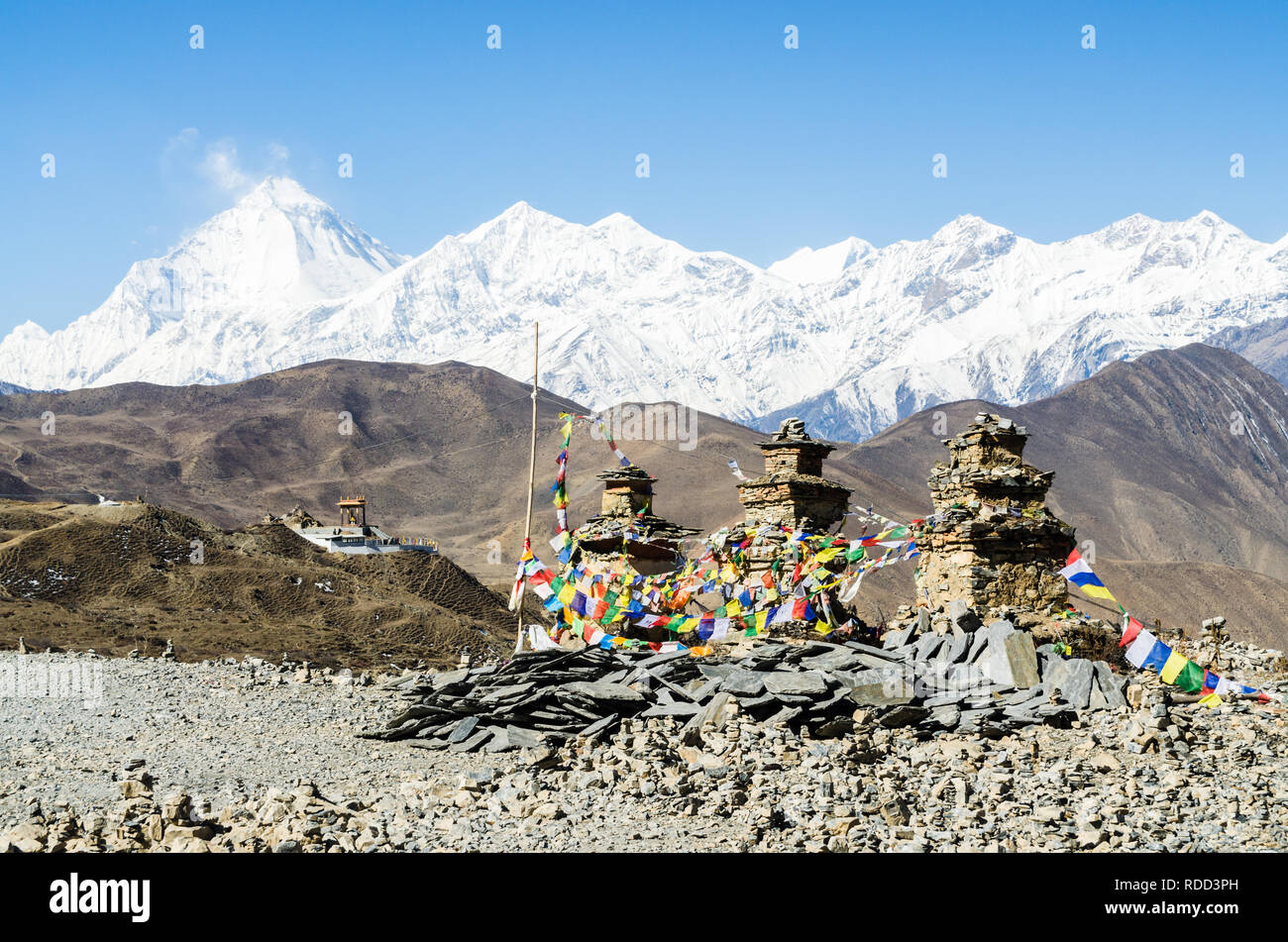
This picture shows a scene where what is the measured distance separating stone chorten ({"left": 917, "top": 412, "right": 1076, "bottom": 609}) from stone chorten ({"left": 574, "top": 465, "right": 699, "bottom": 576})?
5.20 meters

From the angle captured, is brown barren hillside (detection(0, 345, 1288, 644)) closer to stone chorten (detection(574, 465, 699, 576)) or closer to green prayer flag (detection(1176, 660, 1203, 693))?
stone chorten (detection(574, 465, 699, 576))

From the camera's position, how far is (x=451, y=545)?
86250 millimetres

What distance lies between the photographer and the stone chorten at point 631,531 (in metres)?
18.5

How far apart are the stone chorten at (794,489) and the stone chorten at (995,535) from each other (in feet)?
11.2

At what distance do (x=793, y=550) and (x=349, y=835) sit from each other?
32.6 feet

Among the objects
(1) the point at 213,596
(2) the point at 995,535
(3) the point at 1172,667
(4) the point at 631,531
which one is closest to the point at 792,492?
(4) the point at 631,531

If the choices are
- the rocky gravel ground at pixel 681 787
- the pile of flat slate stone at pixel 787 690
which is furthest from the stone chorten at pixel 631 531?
the rocky gravel ground at pixel 681 787

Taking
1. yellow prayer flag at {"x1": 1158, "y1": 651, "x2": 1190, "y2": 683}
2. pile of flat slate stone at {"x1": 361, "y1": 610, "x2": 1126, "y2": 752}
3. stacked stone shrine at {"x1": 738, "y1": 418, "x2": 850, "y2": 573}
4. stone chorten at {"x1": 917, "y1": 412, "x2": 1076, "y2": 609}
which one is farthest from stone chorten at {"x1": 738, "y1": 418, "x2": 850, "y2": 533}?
yellow prayer flag at {"x1": 1158, "y1": 651, "x2": 1190, "y2": 683}

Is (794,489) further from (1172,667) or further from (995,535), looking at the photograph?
(1172,667)

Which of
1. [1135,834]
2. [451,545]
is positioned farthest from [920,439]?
[1135,834]

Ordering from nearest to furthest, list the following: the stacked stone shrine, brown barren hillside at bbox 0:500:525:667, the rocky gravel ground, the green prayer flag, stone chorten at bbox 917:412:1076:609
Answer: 1. the rocky gravel ground
2. the green prayer flag
3. stone chorten at bbox 917:412:1076:609
4. the stacked stone shrine
5. brown barren hillside at bbox 0:500:525:667

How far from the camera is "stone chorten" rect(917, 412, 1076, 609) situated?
13836 mm
